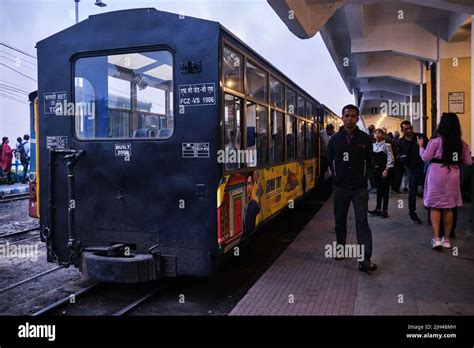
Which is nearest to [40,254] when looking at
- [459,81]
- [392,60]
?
[459,81]

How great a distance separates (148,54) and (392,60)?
15.7 metres

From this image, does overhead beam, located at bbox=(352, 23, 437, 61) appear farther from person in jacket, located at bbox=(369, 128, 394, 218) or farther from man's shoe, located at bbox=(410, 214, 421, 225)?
man's shoe, located at bbox=(410, 214, 421, 225)

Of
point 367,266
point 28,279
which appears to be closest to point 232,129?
point 367,266

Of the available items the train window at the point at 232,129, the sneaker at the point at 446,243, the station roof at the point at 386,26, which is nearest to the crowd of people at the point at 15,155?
the station roof at the point at 386,26

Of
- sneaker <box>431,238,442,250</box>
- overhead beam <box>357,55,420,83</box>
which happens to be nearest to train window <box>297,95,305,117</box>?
sneaker <box>431,238,442,250</box>

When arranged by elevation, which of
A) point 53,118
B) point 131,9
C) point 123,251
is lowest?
point 123,251

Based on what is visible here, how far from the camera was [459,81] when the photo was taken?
12.7m

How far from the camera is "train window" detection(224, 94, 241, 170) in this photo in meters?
4.82

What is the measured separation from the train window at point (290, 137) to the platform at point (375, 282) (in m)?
1.67

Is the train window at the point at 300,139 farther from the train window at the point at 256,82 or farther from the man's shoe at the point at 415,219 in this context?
the train window at the point at 256,82

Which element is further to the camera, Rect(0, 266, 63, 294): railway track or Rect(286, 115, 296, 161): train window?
Rect(286, 115, 296, 161): train window

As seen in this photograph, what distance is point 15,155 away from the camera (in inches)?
699

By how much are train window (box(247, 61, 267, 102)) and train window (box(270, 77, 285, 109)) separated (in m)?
0.42
